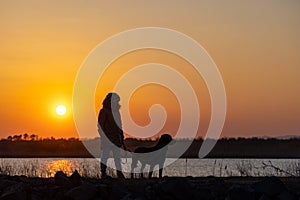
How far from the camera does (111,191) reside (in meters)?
15.4

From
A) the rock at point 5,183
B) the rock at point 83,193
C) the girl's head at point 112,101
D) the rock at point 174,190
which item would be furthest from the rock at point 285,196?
the rock at point 5,183

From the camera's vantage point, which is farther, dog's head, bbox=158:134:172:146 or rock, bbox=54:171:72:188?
dog's head, bbox=158:134:172:146

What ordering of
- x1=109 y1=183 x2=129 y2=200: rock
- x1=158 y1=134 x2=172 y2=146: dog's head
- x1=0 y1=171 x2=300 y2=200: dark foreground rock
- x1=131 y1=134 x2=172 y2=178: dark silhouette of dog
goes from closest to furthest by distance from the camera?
x1=0 y1=171 x2=300 y2=200: dark foreground rock, x1=109 y1=183 x2=129 y2=200: rock, x1=131 y1=134 x2=172 y2=178: dark silhouette of dog, x1=158 y1=134 x2=172 y2=146: dog's head

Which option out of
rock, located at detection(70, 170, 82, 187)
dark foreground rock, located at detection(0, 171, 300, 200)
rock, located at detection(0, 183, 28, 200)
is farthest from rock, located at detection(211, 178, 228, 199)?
rock, located at detection(0, 183, 28, 200)

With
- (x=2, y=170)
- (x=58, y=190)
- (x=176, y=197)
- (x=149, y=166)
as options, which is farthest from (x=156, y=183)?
(x=2, y=170)

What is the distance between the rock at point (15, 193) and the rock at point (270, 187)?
5.14m

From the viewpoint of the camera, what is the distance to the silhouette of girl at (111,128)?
694 inches

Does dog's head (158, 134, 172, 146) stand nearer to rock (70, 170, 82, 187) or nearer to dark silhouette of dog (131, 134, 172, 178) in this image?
dark silhouette of dog (131, 134, 172, 178)

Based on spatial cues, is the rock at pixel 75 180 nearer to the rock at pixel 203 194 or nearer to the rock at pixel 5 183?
the rock at pixel 5 183

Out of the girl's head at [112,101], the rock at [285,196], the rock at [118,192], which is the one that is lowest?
the rock at [285,196]

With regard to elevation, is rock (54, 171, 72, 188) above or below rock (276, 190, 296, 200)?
above

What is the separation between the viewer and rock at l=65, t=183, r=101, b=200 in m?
15.2

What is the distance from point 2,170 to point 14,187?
6.15 meters

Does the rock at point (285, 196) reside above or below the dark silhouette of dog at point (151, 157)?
below
